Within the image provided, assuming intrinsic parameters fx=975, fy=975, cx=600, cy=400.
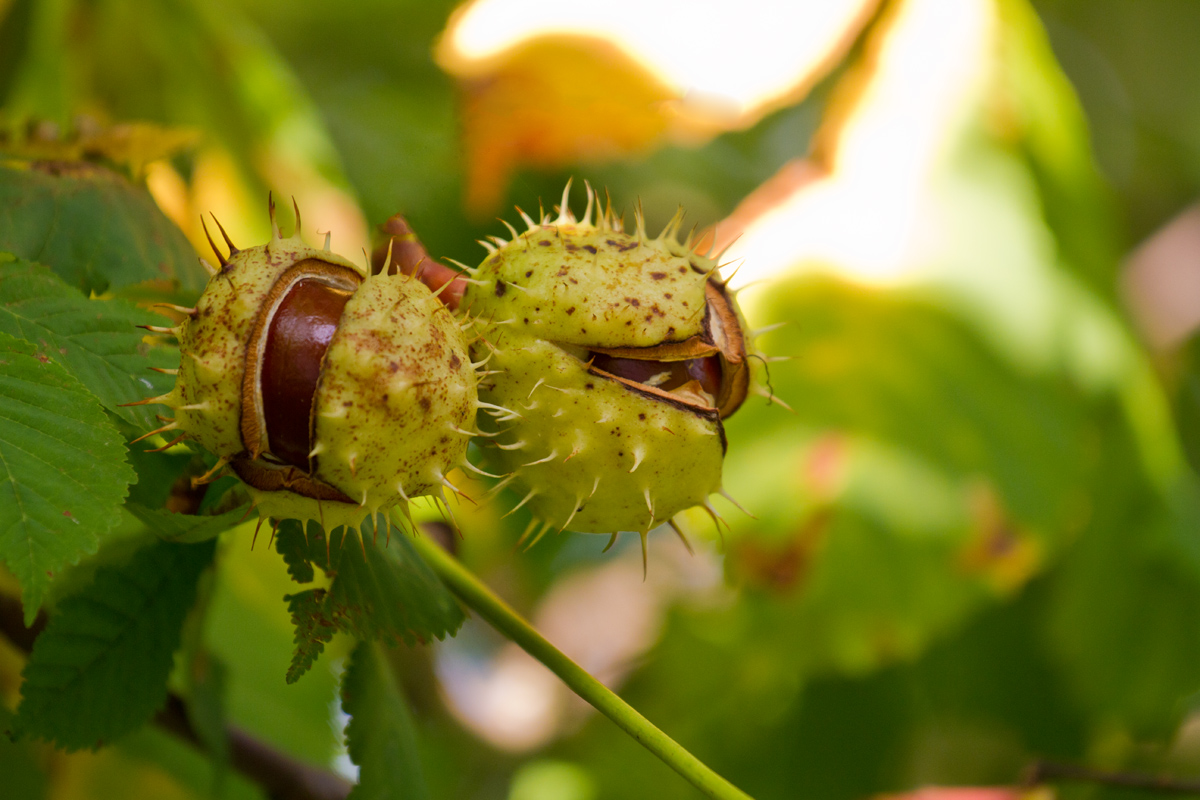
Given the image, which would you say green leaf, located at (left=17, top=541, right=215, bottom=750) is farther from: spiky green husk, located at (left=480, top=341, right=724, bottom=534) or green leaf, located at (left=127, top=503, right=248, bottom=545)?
spiky green husk, located at (left=480, top=341, right=724, bottom=534)

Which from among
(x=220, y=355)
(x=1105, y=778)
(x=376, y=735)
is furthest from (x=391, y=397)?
(x=1105, y=778)

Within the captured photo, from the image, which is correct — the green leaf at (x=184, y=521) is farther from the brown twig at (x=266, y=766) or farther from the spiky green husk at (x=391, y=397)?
the brown twig at (x=266, y=766)

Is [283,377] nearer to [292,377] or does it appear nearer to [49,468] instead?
[292,377]

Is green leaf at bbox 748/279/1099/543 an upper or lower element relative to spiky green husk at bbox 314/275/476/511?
lower

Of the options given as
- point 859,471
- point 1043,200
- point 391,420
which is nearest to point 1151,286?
point 1043,200

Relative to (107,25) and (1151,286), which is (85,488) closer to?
(107,25)

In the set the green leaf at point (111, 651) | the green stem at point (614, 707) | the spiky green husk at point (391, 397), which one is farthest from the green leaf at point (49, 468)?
the green stem at point (614, 707)

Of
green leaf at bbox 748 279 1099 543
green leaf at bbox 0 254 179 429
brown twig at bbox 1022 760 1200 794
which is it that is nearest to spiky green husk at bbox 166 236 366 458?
green leaf at bbox 0 254 179 429
